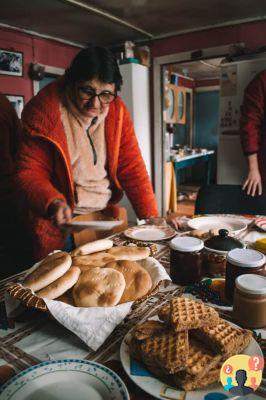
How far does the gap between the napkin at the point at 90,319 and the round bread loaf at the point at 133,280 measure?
0.17 feet

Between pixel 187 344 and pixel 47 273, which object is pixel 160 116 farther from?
pixel 187 344

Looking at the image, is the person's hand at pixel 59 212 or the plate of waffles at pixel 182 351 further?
the person's hand at pixel 59 212

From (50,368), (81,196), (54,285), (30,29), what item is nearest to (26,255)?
(81,196)

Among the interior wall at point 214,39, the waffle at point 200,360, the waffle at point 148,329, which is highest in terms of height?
the interior wall at point 214,39

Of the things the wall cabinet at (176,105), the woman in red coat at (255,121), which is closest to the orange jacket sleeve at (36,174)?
the woman in red coat at (255,121)

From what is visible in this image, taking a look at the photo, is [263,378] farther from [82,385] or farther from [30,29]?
[30,29]

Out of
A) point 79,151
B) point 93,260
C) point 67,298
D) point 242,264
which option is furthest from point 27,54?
point 242,264

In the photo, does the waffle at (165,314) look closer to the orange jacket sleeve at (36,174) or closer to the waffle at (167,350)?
the waffle at (167,350)

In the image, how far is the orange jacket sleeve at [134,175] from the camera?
183cm

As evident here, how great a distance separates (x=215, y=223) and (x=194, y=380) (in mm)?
1217

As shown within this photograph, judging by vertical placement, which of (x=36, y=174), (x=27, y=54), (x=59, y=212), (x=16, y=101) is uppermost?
(x=27, y=54)

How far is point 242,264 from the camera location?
35.5 inches

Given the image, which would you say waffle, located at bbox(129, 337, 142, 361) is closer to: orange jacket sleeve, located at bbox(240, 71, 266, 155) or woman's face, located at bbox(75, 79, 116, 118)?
woman's face, located at bbox(75, 79, 116, 118)

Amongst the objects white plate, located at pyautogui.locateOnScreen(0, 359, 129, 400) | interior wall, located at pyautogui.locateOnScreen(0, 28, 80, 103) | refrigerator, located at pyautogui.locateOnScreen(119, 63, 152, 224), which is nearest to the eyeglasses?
white plate, located at pyautogui.locateOnScreen(0, 359, 129, 400)
